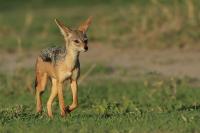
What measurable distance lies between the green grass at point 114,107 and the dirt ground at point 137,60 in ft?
2.58

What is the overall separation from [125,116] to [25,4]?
1987 centimetres

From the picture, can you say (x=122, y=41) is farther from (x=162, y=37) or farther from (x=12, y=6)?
(x=12, y=6)

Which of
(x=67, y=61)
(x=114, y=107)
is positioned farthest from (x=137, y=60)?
(x=67, y=61)

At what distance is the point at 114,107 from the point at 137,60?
606 centimetres

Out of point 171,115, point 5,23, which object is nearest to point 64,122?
point 171,115

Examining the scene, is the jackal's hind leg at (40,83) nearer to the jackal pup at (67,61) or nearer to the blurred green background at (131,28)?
the jackal pup at (67,61)

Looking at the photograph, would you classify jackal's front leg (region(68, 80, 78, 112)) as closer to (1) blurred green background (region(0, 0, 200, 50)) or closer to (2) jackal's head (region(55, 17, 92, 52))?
(2) jackal's head (region(55, 17, 92, 52))

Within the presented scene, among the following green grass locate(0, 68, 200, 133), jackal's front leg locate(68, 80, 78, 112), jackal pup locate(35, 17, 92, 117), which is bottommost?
green grass locate(0, 68, 200, 133)

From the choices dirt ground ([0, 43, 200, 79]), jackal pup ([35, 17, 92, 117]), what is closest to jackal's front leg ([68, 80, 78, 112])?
jackal pup ([35, 17, 92, 117])

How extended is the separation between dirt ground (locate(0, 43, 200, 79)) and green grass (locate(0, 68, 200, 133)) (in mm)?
786

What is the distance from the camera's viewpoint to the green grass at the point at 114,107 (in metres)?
8.37

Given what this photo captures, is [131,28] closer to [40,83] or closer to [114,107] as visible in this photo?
[114,107]

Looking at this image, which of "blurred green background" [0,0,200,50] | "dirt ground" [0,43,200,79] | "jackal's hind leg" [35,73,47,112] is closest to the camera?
"jackal's hind leg" [35,73,47,112]

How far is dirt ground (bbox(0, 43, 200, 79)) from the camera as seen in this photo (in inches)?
606
